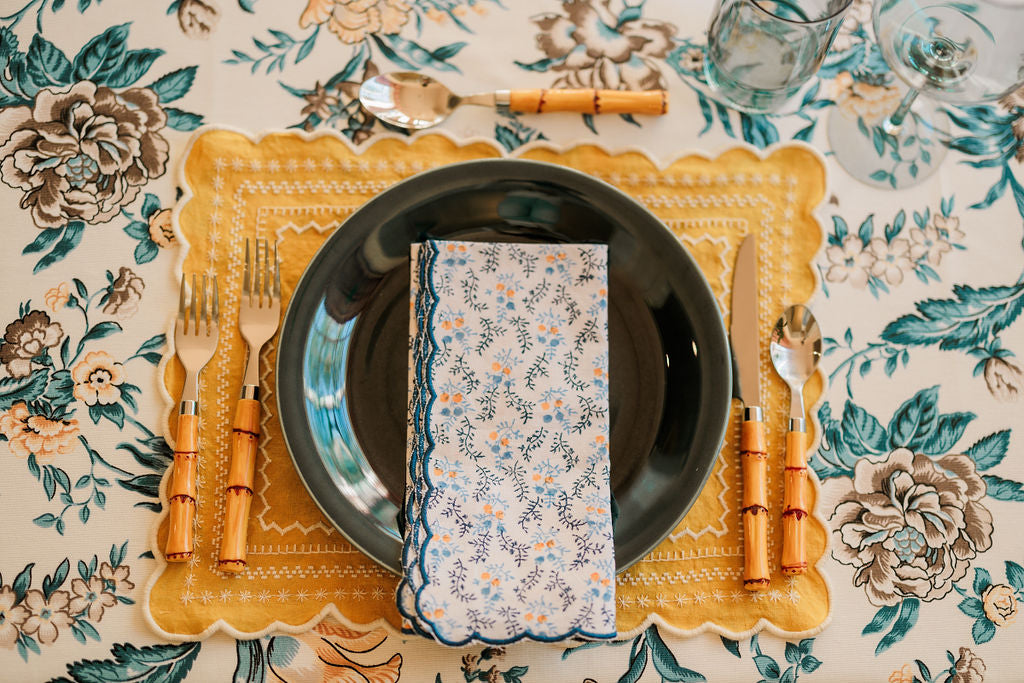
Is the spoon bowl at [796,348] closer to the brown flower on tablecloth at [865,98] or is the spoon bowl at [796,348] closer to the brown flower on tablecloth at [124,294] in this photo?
the brown flower on tablecloth at [865,98]

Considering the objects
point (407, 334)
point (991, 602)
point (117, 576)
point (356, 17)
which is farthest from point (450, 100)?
point (991, 602)

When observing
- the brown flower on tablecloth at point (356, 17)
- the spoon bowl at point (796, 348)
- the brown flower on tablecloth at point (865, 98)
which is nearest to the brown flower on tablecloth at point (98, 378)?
the brown flower on tablecloth at point (356, 17)

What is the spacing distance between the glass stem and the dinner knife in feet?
0.75

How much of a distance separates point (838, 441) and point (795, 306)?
15 cm

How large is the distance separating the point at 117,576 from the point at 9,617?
0.10 metres

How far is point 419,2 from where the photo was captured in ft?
2.84

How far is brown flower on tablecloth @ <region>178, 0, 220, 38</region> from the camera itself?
33.3 inches

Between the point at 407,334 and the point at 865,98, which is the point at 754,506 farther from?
the point at 865,98

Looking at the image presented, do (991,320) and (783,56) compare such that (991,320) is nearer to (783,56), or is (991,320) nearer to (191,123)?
(783,56)

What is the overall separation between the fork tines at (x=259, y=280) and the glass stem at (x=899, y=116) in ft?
2.34

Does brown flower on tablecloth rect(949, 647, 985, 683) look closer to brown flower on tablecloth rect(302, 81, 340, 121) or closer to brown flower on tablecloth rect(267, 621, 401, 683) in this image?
brown flower on tablecloth rect(267, 621, 401, 683)

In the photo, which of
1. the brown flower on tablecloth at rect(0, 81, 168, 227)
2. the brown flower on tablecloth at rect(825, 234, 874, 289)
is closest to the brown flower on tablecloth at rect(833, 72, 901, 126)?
the brown flower on tablecloth at rect(825, 234, 874, 289)

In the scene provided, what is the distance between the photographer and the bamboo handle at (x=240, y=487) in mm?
714

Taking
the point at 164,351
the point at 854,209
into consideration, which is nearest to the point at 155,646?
the point at 164,351
